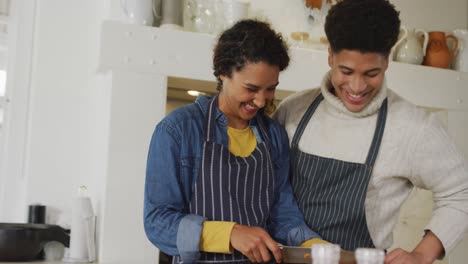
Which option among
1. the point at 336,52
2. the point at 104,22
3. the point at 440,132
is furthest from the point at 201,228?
the point at 104,22

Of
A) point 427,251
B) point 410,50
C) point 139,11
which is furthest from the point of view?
point 410,50

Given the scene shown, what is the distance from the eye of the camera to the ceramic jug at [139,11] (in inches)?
102

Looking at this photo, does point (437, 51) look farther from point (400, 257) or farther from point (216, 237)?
point (216, 237)

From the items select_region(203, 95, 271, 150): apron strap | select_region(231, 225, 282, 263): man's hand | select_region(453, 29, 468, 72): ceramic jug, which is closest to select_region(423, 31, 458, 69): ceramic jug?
select_region(453, 29, 468, 72): ceramic jug

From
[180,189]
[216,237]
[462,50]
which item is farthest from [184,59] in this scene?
[462,50]

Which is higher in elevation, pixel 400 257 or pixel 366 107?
pixel 366 107

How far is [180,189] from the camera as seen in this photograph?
1411 mm

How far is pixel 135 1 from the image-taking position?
259 centimetres

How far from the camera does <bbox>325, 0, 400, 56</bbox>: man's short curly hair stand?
1500mm

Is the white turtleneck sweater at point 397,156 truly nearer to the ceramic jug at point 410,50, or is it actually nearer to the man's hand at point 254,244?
the man's hand at point 254,244

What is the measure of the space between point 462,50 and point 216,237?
92.8 inches

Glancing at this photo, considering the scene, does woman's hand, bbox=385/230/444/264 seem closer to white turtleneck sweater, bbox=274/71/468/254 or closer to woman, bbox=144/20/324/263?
white turtleneck sweater, bbox=274/71/468/254

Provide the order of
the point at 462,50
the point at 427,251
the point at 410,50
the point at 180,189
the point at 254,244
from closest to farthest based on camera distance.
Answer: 1. the point at 254,244
2. the point at 180,189
3. the point at 427,251
4. the point at 410,50
5. the point at 462,50

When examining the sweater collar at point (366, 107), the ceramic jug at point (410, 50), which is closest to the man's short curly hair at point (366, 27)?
the sweater collar at point (366, 107)
